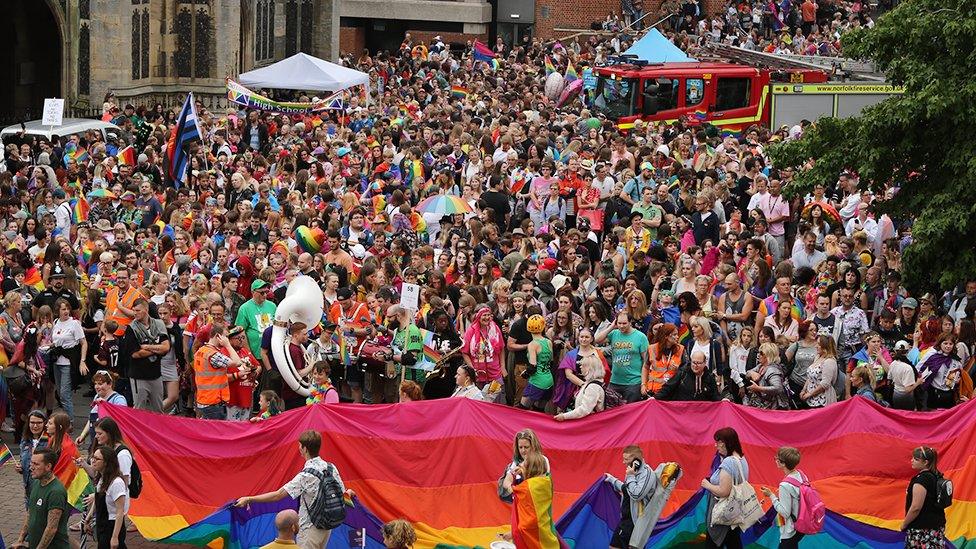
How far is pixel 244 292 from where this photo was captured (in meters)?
19.6

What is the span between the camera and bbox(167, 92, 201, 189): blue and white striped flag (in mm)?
25250

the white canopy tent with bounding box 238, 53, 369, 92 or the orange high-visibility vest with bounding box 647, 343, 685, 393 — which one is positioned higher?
the white canopy tent with bounding box 238, 53, 369, 92

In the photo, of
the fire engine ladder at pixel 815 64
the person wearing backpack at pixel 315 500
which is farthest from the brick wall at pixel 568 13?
the person wearing backpack at pixel 315 500

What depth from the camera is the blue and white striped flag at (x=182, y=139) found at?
25.2 meters

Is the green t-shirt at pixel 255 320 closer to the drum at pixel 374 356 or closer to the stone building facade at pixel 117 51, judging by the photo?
the drum at pixel 374 356

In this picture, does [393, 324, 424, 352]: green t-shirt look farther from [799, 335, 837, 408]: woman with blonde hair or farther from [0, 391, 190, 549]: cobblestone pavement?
[799, 335, 837, 408]: woman with blonde hair

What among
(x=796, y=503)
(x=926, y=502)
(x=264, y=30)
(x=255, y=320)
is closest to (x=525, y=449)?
(x=796, y=503)

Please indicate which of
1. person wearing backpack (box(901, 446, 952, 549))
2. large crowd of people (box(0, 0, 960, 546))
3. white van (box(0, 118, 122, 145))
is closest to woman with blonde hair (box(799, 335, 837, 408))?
large crowd of people (box(0, 0, 960, 546))

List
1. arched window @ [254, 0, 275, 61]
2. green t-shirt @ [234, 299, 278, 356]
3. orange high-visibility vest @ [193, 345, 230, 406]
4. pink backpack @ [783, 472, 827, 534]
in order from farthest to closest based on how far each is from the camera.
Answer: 1. arched window @ [254, 0, 275, 61]
2. green t-shirt @ [234, 299, 278, 356]
3. orange high-visibility vest @ [193, 345, 230, 406]
4. pink backpack @ [783, 472, 827, 534]

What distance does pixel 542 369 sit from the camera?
16391 millimetres

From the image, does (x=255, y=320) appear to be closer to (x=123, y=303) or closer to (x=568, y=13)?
(x=123, y=303)

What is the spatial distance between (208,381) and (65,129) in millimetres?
14612

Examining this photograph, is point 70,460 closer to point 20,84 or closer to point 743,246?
point 743,246

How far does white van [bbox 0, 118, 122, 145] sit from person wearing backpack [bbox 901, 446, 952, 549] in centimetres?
1887
